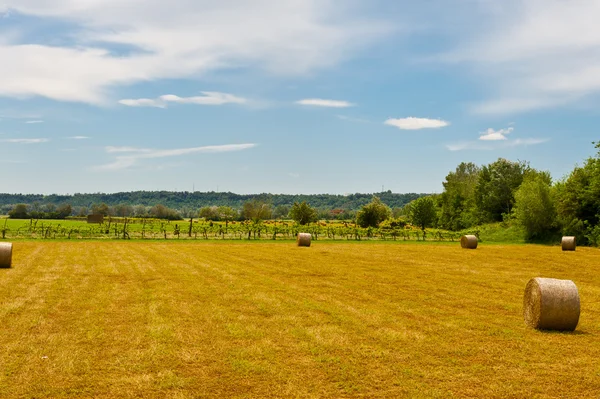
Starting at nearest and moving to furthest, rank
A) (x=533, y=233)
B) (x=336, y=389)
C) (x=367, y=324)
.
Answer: (x=336, y=389), (x=367, y=324), (x=533, y=233)

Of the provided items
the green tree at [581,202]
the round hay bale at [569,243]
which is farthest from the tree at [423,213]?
the round hay bale at [569,243]

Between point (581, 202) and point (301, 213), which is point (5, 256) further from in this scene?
point (301, 213)

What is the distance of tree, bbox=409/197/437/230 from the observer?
11562 centimetres

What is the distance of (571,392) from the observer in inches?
375

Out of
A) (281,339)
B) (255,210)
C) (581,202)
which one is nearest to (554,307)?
(281,339)

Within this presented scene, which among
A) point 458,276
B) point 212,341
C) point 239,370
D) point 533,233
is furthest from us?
point 533,233

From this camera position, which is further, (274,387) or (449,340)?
(449,340)

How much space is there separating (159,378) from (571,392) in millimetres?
7714

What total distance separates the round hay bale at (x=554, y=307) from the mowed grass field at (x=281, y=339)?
37 centimetres

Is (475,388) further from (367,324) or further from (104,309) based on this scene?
(104,309)

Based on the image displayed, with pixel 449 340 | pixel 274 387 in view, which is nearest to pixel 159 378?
pixel 274 387

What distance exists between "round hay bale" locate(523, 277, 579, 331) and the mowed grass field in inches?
14.4

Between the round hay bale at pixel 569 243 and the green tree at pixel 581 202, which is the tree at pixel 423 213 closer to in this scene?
the green tree at pixel 581 202

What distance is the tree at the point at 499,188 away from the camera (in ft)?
310
